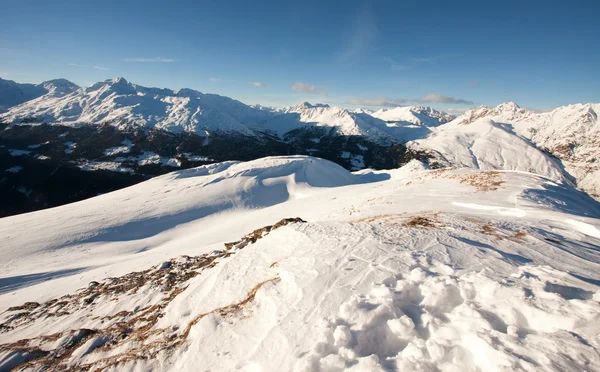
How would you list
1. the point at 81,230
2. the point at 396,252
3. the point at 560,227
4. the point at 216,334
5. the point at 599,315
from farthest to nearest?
1. the point at 81,230
2. the point at 560,227
3. the point at 396,252
4. the point at 216,334
5. the point at 599,315

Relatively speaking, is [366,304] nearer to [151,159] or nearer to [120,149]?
[151,159]

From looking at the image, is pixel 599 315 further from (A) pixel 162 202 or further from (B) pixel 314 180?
(B) pixel 314 180

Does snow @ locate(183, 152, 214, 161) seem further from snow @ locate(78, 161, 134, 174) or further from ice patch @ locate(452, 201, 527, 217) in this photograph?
ice patch @ locate(452, 201, 527, 217)

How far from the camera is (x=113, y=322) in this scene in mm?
9203

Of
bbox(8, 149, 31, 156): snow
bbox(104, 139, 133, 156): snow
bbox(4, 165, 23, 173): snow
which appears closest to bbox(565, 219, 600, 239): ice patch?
bbox(4, 165, 23, 173): snow

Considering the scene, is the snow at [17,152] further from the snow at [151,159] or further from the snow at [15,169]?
the snow at [151,159]

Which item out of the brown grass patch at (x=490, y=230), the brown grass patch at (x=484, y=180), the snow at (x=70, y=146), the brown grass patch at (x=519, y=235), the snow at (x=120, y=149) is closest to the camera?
the brown grass patch at (x=519, y=235)

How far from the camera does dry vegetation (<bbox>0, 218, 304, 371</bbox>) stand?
6.59 m

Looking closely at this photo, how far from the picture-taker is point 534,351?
362 cm

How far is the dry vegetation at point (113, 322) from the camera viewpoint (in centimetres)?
659

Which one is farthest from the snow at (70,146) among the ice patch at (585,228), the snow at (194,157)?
the ice patch at (585,228)

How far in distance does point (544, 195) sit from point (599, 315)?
706 inches

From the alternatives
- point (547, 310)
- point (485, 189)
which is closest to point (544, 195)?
point (485, 189)

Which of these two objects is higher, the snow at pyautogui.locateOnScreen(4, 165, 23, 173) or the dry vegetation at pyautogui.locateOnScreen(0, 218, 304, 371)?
the dry vegetation at pyautogui.locateOnScreen(0, 218, 304, 371)
